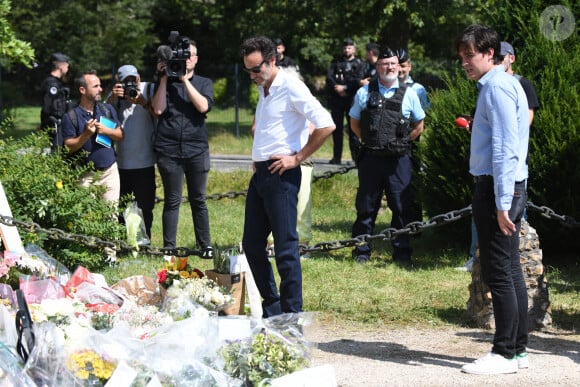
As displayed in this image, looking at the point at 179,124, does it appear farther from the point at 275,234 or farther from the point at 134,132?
the point at 275,234

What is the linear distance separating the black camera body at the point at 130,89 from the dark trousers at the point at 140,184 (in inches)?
29.0

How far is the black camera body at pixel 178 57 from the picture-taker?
8.54m

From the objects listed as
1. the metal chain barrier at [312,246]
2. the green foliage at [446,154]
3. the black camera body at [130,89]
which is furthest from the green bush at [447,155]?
the black camera body at [130,89]

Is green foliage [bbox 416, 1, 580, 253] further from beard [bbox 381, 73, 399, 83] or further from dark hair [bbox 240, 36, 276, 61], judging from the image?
dark hair [bbox 240, 36, 276, 61]

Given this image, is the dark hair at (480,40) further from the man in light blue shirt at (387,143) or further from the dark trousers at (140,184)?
the dark trousers at (140,184)

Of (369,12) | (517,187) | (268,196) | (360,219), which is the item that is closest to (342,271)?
(360,219)

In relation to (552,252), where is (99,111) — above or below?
above

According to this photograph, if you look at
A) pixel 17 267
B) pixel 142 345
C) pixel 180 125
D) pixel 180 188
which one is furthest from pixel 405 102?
pixel 142 345

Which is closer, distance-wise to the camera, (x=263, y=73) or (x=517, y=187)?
(x=517, y=187)

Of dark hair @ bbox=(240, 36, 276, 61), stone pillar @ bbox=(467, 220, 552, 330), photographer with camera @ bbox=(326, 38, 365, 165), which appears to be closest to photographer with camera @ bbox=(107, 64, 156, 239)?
dark hair @ bbox=(240, 36, 276, 61)

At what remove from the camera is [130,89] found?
8969mm

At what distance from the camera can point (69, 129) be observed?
346 inches

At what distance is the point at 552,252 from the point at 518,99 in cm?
416

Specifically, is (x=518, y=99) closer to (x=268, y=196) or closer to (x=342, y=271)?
(x=268, y=196)
